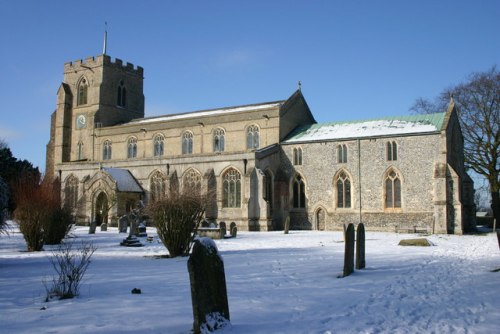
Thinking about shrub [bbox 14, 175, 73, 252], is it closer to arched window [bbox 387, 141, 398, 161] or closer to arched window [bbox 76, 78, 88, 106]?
arched window [bbox 387, 141, 398, 161]

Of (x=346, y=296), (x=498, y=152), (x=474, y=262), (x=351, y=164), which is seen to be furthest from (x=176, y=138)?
(x=346, y=296)

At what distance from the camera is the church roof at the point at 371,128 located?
105ft

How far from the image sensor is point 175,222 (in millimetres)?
15688

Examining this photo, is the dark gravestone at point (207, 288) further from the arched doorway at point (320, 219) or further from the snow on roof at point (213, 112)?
the snow on roof at point (213, 112)

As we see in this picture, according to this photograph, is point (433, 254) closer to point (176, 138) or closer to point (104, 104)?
point (176, 138)

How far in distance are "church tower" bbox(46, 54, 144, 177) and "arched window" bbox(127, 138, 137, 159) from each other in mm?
4365

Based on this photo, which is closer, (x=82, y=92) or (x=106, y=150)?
A: (x=106, y=150)

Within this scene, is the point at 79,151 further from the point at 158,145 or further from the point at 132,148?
the point at 158,145

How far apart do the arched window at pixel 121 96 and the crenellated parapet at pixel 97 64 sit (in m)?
1.82

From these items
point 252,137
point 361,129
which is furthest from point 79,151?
point 361,129

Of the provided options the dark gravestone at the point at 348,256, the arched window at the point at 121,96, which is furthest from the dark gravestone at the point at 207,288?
the arched window at the point at 121,96

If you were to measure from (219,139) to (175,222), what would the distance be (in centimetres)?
2479

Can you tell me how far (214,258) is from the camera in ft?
22.0

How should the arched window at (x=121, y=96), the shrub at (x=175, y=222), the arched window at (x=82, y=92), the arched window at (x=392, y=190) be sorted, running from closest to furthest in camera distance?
the shrub at (x=175, y=222), the arched window at (x=392, y=190), the arched window at (x=82, y=92), the arched window at (x=121, y=96)
